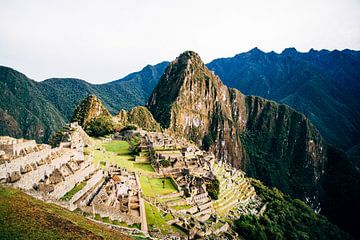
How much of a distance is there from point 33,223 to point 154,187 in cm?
2415

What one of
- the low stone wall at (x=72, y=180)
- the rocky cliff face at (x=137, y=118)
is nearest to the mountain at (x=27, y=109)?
the rocky cliff face at (x=137, y=118)

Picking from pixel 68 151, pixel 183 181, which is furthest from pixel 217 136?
pixel 68 151

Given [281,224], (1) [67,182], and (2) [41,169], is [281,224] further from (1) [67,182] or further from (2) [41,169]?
(2) [41,169]

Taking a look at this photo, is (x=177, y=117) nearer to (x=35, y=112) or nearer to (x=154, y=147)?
(x=35, y=112)

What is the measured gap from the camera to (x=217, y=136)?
19988 cm

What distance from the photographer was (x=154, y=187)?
36.3 m

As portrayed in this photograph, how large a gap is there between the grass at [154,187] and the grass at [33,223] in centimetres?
1809

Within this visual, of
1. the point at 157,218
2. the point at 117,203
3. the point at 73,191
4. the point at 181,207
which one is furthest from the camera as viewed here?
the point at 181,207

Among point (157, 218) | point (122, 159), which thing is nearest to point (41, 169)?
point (157, 218)

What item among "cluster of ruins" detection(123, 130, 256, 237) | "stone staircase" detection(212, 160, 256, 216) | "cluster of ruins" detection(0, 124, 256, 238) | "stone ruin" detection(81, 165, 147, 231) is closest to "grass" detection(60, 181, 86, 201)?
"cluster of ruins" detection(0, 124, 256, 238)

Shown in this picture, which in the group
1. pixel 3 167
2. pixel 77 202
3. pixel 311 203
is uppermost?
pixel 3 167

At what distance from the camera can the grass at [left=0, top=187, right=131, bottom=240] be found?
39.4ft

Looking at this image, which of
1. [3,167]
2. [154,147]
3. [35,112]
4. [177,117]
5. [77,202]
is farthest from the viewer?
[177,117]

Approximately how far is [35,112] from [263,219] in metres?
143
